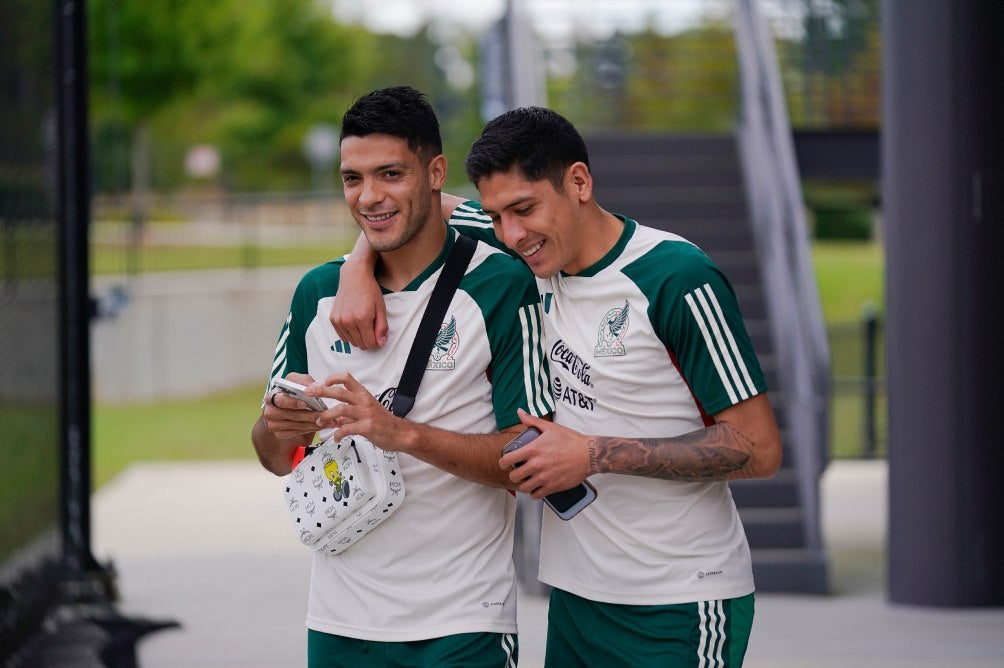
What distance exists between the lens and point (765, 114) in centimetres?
1031

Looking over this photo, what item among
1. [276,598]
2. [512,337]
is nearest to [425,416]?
[512,337]

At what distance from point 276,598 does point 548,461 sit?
19.9ft

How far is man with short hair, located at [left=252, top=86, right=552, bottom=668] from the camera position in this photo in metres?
3.40

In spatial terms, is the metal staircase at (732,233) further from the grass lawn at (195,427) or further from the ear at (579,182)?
the ear at (579,182)

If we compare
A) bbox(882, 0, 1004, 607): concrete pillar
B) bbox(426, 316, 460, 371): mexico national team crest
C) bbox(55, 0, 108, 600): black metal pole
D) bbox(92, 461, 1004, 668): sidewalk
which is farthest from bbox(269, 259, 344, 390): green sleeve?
bbox(882, 0, 1004, 607): concrete pillar

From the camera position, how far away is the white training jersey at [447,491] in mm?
3420

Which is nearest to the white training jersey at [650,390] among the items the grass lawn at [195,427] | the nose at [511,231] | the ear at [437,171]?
the nose at [511,231]

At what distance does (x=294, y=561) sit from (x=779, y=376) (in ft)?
11.8

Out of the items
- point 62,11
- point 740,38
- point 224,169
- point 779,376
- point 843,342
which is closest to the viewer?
point 62,11

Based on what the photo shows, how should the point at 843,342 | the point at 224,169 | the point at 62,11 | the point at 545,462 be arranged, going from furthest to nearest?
the point at 224,169
the point at 843,342
the point at 62,11
the point at 545,462

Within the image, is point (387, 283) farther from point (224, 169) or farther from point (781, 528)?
point (224, 169)

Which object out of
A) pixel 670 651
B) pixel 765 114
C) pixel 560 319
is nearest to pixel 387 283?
pixel 560 319

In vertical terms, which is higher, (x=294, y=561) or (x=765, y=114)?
(x=765, y=114)

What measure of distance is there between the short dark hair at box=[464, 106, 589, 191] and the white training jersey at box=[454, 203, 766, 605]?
0.26m
